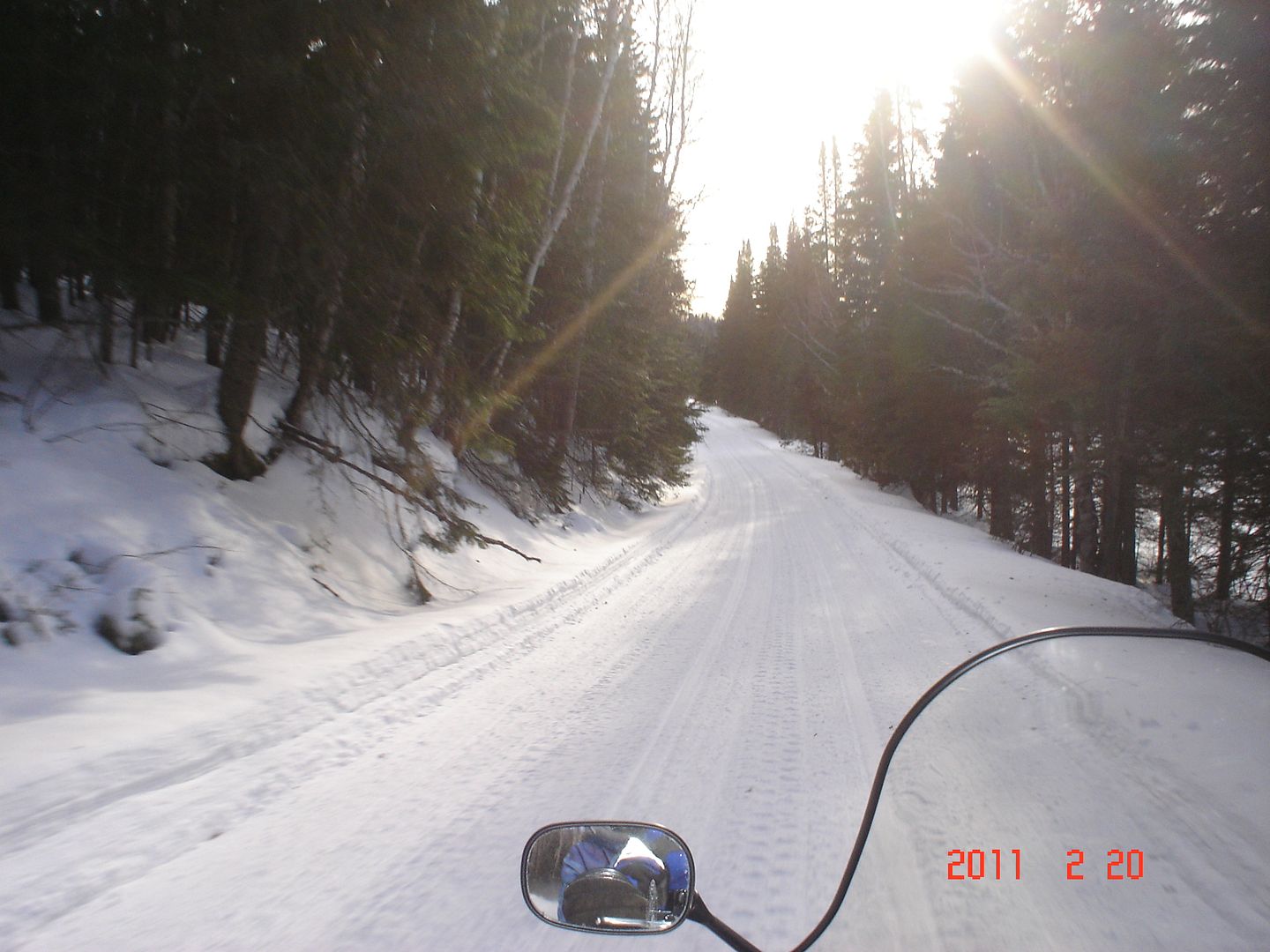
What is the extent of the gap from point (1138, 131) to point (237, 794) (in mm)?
9928

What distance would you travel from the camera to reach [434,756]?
4.22 meters

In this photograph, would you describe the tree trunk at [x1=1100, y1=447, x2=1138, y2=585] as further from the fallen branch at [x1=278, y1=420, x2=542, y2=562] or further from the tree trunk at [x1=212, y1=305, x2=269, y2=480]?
the tree trunk at [x1=212, y1=305, x2=269, y2=480]

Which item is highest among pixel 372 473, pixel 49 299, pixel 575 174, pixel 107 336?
pixel 575 174

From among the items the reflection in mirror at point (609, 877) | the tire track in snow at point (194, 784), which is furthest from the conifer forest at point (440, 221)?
the reflection in mirror at point (609, 877)

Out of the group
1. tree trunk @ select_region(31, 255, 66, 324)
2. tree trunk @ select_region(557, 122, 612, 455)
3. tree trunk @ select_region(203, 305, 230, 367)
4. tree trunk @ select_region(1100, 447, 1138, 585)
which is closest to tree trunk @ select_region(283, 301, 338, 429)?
tree trunk @ select_region(203, 305, 230, 367)

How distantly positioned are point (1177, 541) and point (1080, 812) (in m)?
6.73

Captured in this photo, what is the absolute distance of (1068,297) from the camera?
8.02 metres

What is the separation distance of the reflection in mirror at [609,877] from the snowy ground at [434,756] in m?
1.02

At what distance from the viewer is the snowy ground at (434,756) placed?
2.78 meters

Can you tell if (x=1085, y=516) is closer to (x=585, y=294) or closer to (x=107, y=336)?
(x=585, y=294)

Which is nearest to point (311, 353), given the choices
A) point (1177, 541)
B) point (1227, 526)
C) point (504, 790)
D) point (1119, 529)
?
point (504, 790)

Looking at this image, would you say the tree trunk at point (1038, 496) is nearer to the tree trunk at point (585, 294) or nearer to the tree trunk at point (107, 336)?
the tree trunk at point (585, 294)
